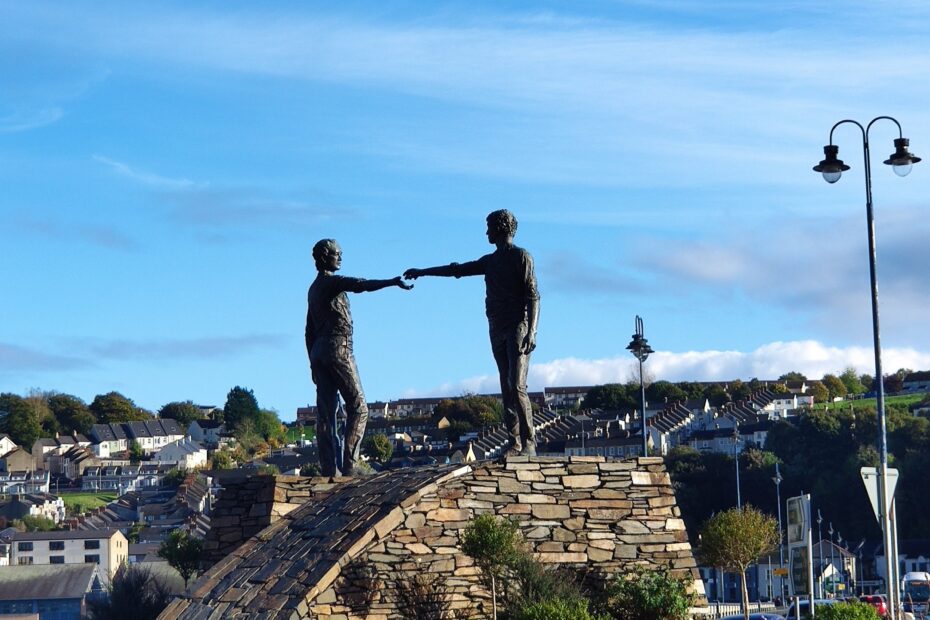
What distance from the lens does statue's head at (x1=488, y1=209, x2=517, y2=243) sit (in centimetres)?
2153

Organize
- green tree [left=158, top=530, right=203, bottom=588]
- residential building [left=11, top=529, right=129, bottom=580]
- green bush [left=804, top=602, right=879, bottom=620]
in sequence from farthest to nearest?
residential building [left=11, top=529, right=129, bottom=580], green tree [left=158, top=530, right=203, bottom=588], green bush [left=804, top=602, right=879, bottom=620]

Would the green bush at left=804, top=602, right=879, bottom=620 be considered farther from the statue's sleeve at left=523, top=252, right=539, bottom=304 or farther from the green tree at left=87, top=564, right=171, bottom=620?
the green tree at left=87, top=564, right=171, bottom=620

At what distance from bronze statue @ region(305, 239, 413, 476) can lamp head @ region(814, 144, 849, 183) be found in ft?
18.2

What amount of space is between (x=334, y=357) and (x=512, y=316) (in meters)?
2.51

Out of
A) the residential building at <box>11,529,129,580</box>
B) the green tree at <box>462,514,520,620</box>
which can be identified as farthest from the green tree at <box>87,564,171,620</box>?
the residential building at <box>11,529,129,580</box>

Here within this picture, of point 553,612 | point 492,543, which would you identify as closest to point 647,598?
point 553,612

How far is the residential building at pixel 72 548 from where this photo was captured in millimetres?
127438

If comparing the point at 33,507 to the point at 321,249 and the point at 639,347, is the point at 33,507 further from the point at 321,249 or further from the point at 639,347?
the point at 321,249

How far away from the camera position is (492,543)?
19344mm

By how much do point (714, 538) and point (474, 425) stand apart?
16202cm

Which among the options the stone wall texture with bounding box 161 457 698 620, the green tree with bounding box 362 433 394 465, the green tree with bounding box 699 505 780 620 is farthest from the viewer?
the green tree with bounding box 362 433 394 465

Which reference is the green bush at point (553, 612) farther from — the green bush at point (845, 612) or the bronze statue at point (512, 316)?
the green bush at point (845, 612)

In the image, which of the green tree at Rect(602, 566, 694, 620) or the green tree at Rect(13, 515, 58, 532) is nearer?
the green tree at Rect(602, 566, 694, 620)

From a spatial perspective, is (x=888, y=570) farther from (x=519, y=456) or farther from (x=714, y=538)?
(x=714, y=538)
